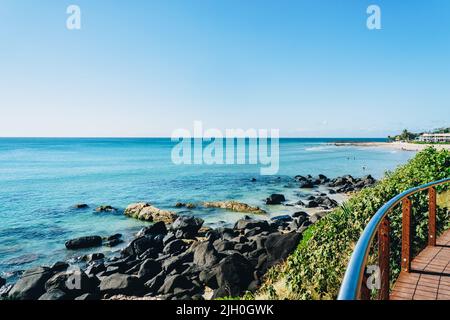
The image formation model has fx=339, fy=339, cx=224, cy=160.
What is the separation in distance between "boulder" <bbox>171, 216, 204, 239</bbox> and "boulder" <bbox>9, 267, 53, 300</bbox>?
21.3 feet

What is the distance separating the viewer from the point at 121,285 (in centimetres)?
1109

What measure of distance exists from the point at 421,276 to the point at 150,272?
31.5 ft

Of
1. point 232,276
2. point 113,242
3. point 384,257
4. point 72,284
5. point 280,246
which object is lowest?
point 113,242

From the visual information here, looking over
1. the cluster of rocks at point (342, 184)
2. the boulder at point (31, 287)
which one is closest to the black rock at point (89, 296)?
the boulder at point (31, 287)

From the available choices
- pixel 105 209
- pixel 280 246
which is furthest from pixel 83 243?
pixel 280 246

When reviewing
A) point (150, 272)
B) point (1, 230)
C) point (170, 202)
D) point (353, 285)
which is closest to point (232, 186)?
point (170, 202)

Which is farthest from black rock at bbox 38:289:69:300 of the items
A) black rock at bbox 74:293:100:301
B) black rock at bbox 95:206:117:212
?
black rock at bbox 95:206:117:212

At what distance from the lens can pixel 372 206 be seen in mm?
8555

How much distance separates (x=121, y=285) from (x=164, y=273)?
1.62 m

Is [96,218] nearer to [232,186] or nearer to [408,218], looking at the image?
[232,186]

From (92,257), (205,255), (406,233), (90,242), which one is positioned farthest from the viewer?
(90,242)

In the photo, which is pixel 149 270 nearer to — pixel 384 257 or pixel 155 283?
pixel 155 283

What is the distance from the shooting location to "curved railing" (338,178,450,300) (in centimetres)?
200
